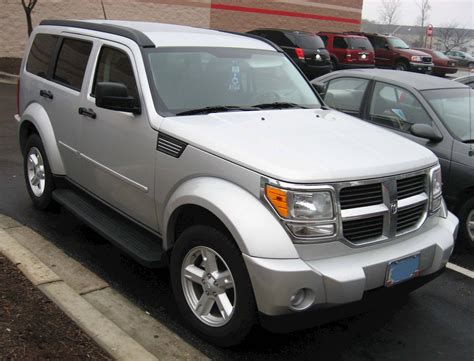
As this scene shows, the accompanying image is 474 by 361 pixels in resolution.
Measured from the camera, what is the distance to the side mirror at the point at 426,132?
17.4 ft

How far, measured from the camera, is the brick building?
19156 mm

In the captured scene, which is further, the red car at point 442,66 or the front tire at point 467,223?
the red car at point 442,66

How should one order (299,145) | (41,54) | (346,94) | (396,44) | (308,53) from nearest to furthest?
(299,145), (41,54), (346,94), (308,53), (396,44)

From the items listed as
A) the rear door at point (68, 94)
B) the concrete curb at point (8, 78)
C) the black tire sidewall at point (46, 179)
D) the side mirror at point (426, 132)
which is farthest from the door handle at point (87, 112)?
the concrete curb at point (8, 78)

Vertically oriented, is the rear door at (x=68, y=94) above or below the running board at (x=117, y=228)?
above

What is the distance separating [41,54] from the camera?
5.47 metres

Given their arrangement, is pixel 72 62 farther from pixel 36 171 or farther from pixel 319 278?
pixel 319 278

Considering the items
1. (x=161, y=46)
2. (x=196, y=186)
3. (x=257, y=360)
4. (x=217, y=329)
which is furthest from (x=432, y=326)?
(x=161, y=46)

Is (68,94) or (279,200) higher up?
(68,94)

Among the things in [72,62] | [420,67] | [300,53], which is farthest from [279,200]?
[420,67]

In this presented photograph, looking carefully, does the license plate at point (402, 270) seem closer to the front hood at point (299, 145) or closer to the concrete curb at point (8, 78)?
the front hood at point (299, 145)

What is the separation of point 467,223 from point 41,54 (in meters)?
4.64

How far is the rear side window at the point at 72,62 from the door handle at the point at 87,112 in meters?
0.28

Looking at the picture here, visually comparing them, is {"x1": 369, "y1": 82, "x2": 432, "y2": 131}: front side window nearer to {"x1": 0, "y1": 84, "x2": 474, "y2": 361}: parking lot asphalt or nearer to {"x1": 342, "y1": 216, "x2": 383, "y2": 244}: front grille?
{"x1": 0, "y1": 84, "x2": 474, "y2": 361}: parking lot asphalt
